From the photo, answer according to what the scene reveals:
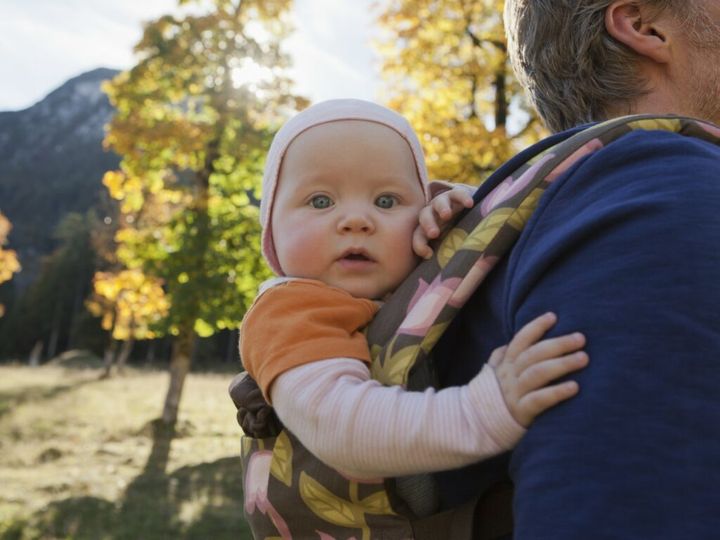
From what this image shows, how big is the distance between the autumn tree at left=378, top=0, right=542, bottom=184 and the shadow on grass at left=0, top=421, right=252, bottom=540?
19.0 ft

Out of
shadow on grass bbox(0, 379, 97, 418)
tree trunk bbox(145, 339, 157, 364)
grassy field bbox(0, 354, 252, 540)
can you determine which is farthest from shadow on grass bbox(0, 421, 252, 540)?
tree trunk bbox(145, 339, 157, 364)

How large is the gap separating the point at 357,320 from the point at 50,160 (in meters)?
134

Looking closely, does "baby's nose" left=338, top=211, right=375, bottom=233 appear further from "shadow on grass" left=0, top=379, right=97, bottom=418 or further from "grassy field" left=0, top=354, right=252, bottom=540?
"shadow on grass" left=0, top=379, right=97, bottom=418

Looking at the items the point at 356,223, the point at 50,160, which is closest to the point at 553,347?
the point at 356,223

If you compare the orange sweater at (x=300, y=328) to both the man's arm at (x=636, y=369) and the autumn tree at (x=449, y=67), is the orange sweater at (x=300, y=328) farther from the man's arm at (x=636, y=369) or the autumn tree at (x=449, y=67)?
the autumn tree at (x=449, y=67)

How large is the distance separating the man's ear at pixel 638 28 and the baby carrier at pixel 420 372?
563 millimetres

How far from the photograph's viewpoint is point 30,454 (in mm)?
11367

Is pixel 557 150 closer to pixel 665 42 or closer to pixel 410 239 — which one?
pixel 410 239

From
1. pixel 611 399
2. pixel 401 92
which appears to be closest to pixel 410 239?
pixel 611 399

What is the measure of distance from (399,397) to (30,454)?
11.9 metres

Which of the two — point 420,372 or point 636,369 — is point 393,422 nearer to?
point 420,372

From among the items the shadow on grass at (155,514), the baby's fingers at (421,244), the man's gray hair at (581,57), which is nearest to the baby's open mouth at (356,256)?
the baby's fingers at (421,244)

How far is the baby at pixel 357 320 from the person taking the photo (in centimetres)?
102

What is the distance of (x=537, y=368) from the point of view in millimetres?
914
